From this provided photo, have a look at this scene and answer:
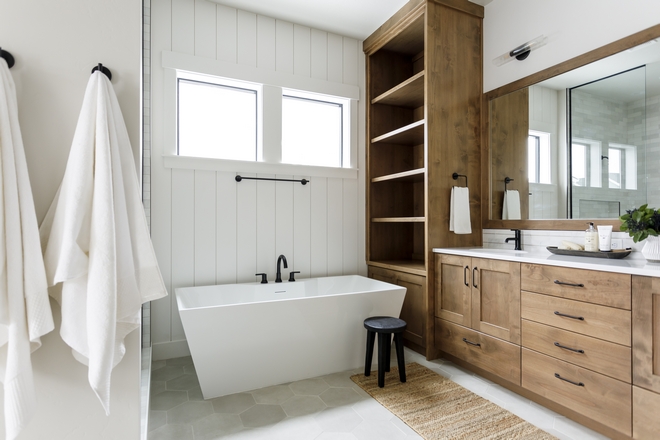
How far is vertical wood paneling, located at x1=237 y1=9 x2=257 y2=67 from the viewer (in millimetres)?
3078

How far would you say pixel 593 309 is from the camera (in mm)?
1754

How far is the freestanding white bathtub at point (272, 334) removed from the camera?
2090 millimetres

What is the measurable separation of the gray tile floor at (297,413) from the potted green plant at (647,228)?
94 centimetres

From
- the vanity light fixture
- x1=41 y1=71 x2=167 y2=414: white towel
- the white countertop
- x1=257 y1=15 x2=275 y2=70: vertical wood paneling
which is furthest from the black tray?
x1=257 y1=15 x2=275 y2=70: vertical wood paneling

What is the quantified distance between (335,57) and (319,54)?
6.7 inches

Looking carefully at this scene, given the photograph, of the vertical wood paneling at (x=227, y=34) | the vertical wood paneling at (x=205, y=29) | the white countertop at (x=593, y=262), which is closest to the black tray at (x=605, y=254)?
the white countertop at (x=593, y=262)

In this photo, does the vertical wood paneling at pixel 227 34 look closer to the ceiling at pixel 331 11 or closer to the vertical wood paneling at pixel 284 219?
the ceiling at pixel 331 11

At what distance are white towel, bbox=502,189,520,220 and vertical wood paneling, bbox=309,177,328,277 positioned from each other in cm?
153

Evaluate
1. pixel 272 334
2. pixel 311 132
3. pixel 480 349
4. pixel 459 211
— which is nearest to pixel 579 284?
pixel 480 349

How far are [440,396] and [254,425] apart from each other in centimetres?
111

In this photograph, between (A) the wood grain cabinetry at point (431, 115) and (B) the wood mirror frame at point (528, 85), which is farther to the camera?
(A) the wood grain cabinetry at point (431, 115)

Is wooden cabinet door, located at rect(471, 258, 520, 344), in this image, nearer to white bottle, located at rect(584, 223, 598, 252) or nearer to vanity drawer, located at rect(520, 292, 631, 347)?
vanity drawer, located at rect(520, 292, 631, 347)

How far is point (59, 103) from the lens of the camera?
3.49 ft

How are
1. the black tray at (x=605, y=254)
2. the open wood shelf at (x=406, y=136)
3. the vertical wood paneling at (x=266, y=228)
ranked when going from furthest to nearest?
the vertical wood paneling at (x=266, y=228) → the open wood shelf at (x=406, y=136) → the black tray at (x=605, y=254)
